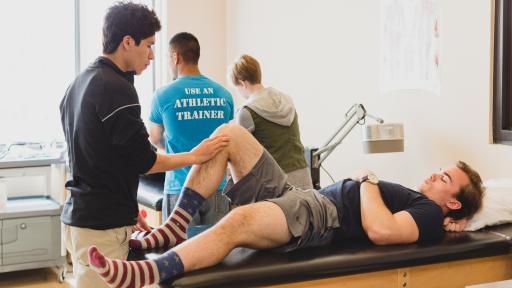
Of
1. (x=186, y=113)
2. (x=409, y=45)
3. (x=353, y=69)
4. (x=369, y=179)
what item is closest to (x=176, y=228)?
(x=186, y=113)

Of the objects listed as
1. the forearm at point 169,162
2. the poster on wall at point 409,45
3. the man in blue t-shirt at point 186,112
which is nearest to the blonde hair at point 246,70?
the man in blue t-shirt at point 186,112

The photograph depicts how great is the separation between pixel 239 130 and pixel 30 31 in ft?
9.74

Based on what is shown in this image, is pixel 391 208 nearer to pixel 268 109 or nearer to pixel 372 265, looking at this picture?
pixel 372 265

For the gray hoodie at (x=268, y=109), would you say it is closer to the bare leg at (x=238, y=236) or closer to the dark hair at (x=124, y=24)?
the bare leg at (x=238, y=236)

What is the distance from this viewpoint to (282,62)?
4.52 metres

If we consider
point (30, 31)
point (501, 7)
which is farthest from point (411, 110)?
point (30, 31)

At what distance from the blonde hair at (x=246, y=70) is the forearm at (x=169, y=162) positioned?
89 centimetres

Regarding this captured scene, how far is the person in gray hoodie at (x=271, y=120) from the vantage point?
3043 mm

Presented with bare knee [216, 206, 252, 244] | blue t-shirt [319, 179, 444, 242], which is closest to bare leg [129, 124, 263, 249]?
bare knee [216, 206, 252, 244]

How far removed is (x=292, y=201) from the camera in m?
2.36

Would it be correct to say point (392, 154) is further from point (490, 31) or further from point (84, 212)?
point (84, 212)

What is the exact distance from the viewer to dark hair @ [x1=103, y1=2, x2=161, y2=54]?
2086 mm

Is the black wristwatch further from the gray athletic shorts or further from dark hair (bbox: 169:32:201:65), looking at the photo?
dark hair (bbox: 169:32:201:65)

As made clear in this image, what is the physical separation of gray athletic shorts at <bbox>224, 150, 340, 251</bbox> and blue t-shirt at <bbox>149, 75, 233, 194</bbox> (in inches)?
14.9
